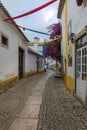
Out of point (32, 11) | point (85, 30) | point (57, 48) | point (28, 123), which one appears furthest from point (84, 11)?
point (57, 48)

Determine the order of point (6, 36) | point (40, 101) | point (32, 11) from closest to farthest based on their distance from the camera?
point (40, 101) < point (32, 11) < point (6, 36)

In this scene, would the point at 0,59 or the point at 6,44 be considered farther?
the point at 6,44

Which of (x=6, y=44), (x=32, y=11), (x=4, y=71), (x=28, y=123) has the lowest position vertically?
(x=28, y=123)

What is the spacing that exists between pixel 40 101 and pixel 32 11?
13.6 ft

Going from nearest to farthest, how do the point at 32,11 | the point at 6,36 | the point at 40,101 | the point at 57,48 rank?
the point at 40,101 < the point at 32,11 < the point at 6,36 < the point at 57,48

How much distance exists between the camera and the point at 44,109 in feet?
29.3

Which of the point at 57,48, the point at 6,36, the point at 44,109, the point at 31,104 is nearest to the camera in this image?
the point at 44,109

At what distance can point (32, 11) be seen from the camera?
11.9 metres

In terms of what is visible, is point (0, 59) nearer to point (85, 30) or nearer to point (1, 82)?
point (1, 82)

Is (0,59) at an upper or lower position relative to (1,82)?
upper

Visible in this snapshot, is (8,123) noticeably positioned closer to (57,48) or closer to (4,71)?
(4,71)

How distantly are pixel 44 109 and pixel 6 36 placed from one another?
6.50m

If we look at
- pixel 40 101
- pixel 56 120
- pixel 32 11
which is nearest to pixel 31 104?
pixel 40 101

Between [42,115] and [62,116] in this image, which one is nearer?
[62,116]
